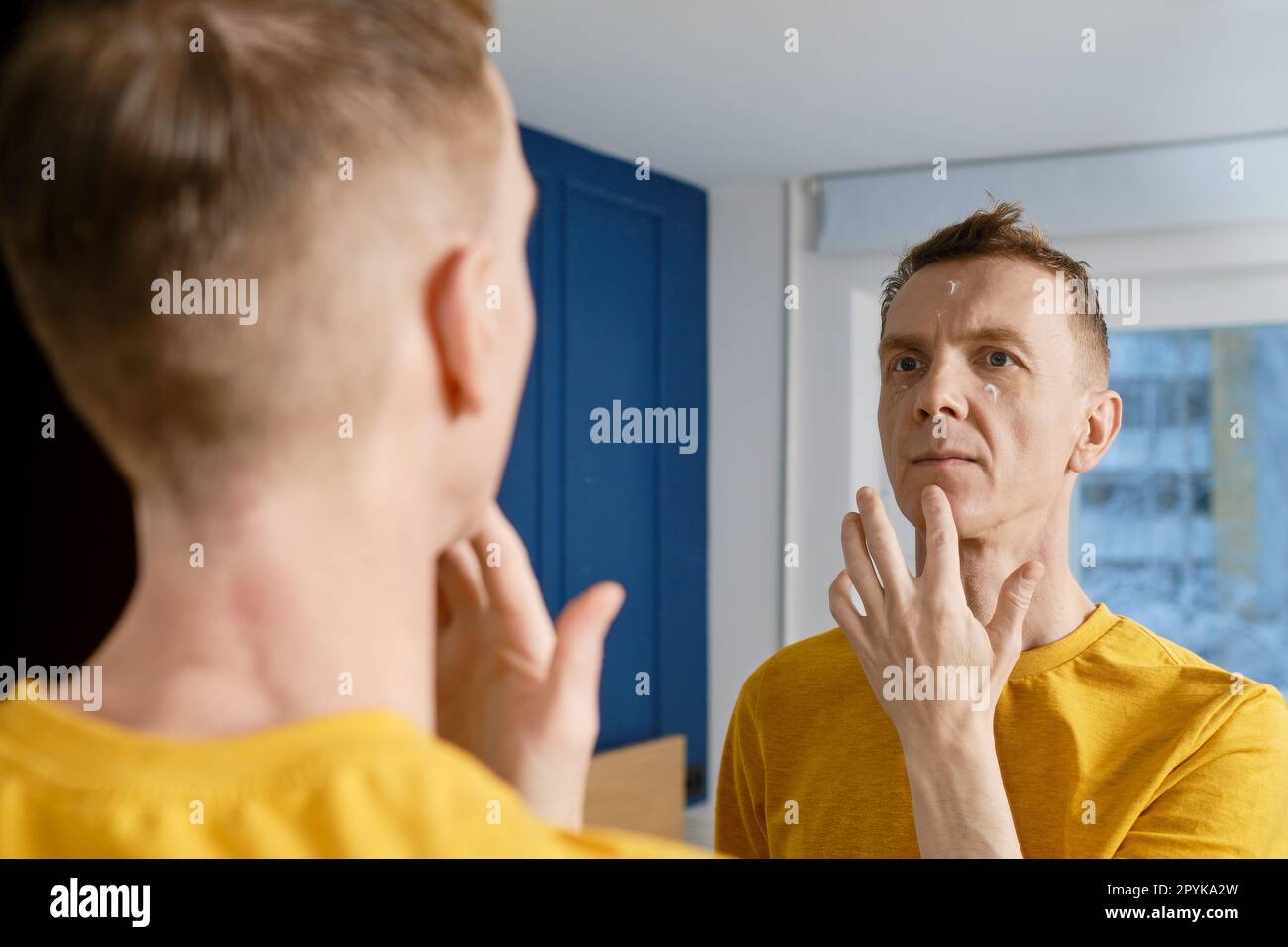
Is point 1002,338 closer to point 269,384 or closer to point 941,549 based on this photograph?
point 941,549

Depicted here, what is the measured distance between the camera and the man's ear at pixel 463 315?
1.31ft

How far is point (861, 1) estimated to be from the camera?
1985 millimetres

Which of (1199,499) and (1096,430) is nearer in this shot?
(1096,430)

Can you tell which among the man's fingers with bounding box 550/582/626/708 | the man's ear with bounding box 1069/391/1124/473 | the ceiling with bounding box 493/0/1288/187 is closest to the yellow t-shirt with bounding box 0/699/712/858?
the man's fingers with bounding box 550/582/626/708

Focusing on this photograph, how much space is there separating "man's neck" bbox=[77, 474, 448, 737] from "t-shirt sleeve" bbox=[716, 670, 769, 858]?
0.83 metres

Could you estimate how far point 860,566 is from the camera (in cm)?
103

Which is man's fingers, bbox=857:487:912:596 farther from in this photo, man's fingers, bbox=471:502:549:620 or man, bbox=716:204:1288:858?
man's fingers, bbox=471:502:549:620

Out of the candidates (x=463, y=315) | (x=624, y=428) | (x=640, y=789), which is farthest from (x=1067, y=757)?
(x=624, y=428)

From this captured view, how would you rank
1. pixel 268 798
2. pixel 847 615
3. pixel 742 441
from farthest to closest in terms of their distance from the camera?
pixel 742 441, pixel 847 615, pixel 268 798

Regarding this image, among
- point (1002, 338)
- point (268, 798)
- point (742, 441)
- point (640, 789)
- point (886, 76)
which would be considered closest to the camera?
point (268, 798)

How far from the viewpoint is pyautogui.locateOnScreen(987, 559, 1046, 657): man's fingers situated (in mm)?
946

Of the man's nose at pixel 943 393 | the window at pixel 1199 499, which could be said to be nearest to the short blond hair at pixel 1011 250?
the man's nose at pixel 943 393

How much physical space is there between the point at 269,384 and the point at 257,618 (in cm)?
7

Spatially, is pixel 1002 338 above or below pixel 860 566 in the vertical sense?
above
